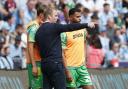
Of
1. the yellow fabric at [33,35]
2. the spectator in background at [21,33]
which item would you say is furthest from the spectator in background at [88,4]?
the yellow fabric at [33,35]

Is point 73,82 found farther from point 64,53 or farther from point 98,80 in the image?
point 98,80

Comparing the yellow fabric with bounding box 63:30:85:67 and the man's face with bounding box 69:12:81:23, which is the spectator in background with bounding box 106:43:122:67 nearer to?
the yellow fabric with bounding box 63:30:85:67

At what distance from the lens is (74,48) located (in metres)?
11.4

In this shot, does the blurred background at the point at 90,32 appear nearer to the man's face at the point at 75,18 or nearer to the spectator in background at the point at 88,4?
the spectator in background at the point at 88,4

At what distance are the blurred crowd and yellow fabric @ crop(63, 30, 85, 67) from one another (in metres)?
3.43

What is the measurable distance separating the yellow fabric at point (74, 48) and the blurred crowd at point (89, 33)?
11.3 feet

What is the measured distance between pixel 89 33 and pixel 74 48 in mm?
6525

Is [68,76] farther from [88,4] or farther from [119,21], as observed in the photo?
[119,21]

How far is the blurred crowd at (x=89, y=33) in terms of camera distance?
54.3 feet

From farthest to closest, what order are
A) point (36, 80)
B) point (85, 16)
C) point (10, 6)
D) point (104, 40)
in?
point (85, 16) < point (104, 40) < point (10, 6) < point (36, 80)

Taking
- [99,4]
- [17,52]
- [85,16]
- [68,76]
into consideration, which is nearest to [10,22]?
[17,52]

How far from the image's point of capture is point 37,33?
1026 cm

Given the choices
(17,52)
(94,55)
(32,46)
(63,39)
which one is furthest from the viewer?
(17,52)

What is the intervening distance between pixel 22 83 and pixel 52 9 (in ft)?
12.5
